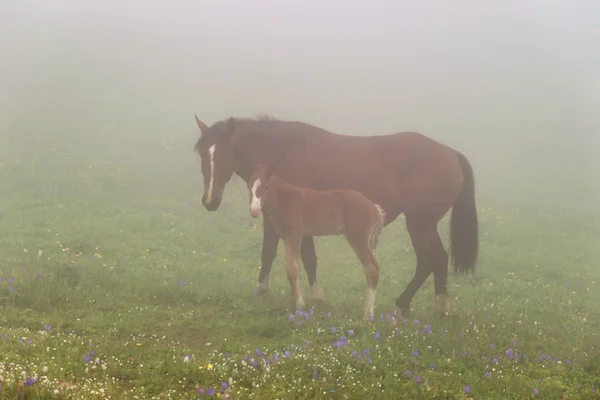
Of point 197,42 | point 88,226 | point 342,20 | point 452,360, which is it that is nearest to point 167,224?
point 88,226

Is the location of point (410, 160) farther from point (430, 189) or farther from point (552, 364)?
point (552, 364)

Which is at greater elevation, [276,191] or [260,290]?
[276,191]

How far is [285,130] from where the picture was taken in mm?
9141

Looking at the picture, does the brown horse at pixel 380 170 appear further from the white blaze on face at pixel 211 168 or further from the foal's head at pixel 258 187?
the foal's head at pixel 258 187

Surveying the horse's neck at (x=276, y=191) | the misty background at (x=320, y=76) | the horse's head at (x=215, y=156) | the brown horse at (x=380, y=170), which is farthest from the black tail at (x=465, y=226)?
the misty background at (x=320, y=76)

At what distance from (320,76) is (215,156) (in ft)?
65.7

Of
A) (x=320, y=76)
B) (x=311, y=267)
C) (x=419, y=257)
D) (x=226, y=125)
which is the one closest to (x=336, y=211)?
(x=311, y=267)

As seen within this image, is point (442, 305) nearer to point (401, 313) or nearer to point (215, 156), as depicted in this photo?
point (401, 313)

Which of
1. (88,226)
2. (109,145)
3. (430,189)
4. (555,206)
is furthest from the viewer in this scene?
(109,145)

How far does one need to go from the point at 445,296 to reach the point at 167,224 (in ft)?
27.6

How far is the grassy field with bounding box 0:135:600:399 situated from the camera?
18.6 feet

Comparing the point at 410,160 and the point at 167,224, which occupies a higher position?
the point at 410,160

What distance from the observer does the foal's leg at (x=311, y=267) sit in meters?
9.51

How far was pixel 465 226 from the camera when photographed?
9.50 m
